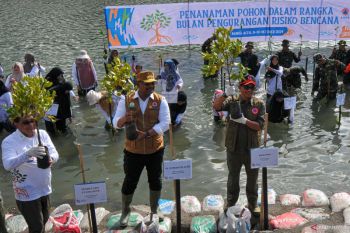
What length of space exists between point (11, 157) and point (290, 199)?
3.85m

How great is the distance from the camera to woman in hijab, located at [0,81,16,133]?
26.4ft

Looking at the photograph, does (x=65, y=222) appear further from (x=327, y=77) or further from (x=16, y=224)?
(x=327, y=77)

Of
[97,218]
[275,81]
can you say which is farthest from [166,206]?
[275,81]

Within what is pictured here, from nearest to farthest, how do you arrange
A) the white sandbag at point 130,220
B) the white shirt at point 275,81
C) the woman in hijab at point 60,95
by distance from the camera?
the white sandbag at point 130,220, the woman in hijab at point 60,95, the white shirt at point 275,81

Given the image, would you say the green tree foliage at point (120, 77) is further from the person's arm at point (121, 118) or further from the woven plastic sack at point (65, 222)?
the woven plastic sack at point (65, 222)

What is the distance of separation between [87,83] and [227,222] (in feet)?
21.8

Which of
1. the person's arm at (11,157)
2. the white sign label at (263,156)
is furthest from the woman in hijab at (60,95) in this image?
the white sign label at (263,156)

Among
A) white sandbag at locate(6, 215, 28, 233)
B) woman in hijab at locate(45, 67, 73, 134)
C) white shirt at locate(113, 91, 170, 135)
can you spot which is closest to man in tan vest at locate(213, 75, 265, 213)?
white shirt at locate(113, 91, 170, 135)

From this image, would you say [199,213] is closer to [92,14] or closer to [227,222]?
[227,222]

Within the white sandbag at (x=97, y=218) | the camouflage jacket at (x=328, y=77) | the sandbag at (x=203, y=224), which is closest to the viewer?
the sandbag at (x=203, y=224)

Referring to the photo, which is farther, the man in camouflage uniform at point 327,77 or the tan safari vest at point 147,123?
the man in camouflage uniform at point 327,77

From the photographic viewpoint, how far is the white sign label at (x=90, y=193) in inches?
174

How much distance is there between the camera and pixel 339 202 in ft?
18.4

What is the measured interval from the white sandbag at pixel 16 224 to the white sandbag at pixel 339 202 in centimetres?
423
